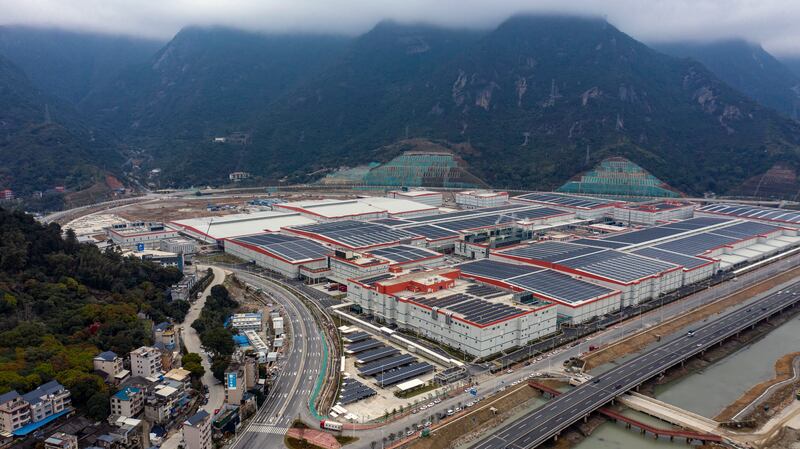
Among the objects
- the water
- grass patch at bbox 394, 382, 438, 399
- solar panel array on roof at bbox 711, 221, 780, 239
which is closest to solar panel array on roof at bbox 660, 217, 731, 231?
solar panel array on roof at bbox 711, 221, 780, 239

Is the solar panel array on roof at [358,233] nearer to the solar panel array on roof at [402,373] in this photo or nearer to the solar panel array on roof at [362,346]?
the solar panel array on roof at [362,346]

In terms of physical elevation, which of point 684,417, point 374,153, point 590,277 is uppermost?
point 374,153

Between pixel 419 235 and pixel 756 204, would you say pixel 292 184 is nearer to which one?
pixel 419 235

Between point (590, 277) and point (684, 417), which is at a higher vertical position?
point (590, 277)

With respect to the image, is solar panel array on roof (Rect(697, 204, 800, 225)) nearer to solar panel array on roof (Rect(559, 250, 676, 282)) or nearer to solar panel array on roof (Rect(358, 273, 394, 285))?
solar panel array on roof (Rect(559, 250, 676, 282))

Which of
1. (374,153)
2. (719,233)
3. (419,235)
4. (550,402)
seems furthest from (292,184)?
(550,402)

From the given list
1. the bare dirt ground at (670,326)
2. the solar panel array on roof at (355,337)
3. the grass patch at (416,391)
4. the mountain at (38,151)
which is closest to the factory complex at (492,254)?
the grass patch at (416,391)
